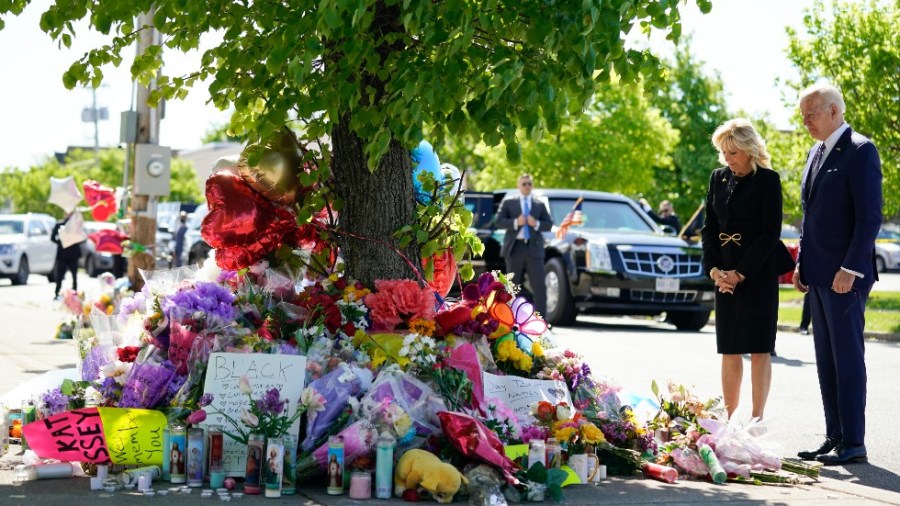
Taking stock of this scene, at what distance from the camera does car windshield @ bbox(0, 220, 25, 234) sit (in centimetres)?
3338

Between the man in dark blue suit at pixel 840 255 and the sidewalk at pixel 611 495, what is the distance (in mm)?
639

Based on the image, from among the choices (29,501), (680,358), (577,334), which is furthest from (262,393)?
(577,334)

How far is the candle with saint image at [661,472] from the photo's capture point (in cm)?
620

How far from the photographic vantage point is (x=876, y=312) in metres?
23.2

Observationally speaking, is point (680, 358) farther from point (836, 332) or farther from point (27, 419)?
point (27, 419)

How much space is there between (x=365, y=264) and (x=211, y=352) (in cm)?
130

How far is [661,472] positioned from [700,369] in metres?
5.76

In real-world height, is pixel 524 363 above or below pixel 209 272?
below

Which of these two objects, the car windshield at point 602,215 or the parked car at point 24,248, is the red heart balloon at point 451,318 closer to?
the car windshield at point 602,215

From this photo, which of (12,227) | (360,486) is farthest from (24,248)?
(360,486)

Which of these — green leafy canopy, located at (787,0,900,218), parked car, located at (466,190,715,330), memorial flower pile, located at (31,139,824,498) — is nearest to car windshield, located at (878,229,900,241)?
green leafy canopy, located at (787,0,900,218)

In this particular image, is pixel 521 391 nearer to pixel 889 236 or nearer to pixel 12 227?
pixel 12 227

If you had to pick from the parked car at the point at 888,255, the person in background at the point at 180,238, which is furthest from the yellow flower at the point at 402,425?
the parked car at the point at 888,255

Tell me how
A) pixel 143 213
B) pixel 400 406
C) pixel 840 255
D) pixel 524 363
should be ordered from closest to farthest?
pixel 400 406
pixel 524 363
pixel 840 255
pixel 143 213
